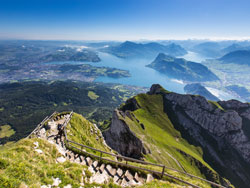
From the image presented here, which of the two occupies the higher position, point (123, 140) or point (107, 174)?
point (107, 174)

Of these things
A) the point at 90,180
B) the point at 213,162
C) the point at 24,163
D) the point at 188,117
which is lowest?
the point at 213,162

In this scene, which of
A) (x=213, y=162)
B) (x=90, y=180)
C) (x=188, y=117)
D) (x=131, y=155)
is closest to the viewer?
(x=90, y=180)

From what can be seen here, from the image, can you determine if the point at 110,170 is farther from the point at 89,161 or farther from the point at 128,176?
the point at 89,161

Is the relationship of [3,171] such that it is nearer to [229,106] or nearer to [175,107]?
[175,107]

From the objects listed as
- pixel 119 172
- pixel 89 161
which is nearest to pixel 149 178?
pixel 119 172

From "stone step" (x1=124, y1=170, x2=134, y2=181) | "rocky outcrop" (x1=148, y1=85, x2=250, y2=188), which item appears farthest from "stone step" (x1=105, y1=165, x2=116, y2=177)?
"rocky outcrop" (x1=148, y1=85, x2=250, y2=188)

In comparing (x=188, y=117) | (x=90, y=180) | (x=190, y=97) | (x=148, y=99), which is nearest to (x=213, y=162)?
(x=188, y=117)

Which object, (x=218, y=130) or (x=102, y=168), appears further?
(x=218, y=130)
